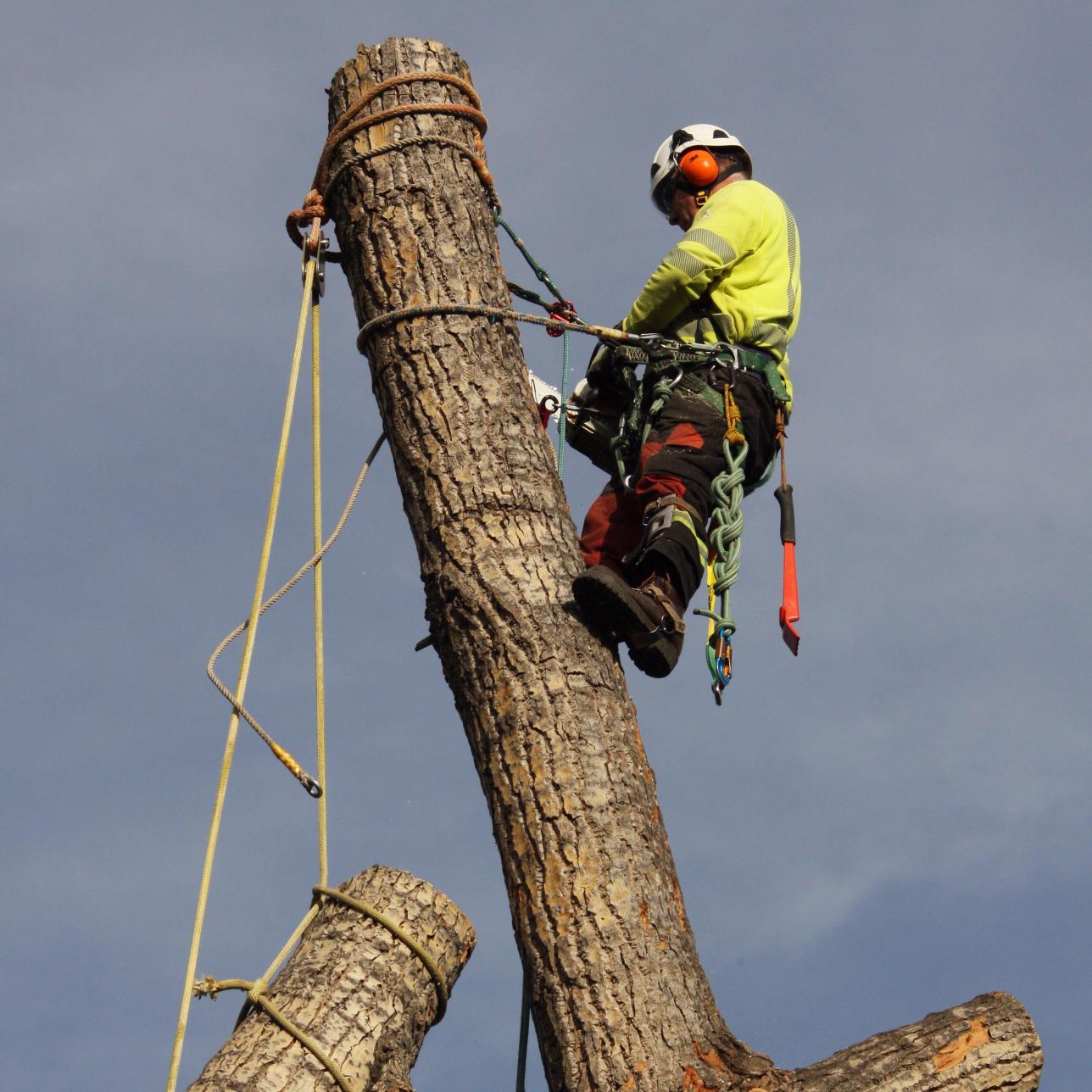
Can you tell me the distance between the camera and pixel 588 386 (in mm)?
5586

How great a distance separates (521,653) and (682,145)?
2.71 meters

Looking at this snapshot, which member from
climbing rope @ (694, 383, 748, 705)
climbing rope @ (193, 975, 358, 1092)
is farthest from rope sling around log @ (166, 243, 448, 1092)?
climbing rope @ (694, 383, 748, 705)

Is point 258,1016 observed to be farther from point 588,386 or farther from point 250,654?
point 588,386

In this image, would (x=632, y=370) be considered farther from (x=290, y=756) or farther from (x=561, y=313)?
(x=290, y=756)

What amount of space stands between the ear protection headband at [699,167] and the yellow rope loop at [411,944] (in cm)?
308

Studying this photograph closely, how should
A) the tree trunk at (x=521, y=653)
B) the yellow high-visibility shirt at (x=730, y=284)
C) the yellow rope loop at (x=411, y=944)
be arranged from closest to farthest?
the tree trunk at (x=521, y=653) < the yellow rope loop at (x=411, y=944) < the yellow high-visibility shirt at (x=730, y=284)

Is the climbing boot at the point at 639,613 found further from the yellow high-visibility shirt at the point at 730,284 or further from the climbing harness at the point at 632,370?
the yellow high-visibility shirt at the point at 730,284

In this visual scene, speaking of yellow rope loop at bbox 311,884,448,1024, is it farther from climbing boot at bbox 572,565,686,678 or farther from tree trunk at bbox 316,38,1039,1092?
climbing boot at bbox 572,565,686,678

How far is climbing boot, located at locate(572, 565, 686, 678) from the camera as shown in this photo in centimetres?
395

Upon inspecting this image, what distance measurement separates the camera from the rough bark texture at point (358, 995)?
3604mm

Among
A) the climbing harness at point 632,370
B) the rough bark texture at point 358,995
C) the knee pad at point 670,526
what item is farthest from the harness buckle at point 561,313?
the rough bark texture at point 358,995

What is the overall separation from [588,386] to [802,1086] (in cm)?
284

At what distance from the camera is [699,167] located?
5.84 meters

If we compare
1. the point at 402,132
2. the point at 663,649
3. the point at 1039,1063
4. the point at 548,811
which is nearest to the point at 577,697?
the point at 548,811
